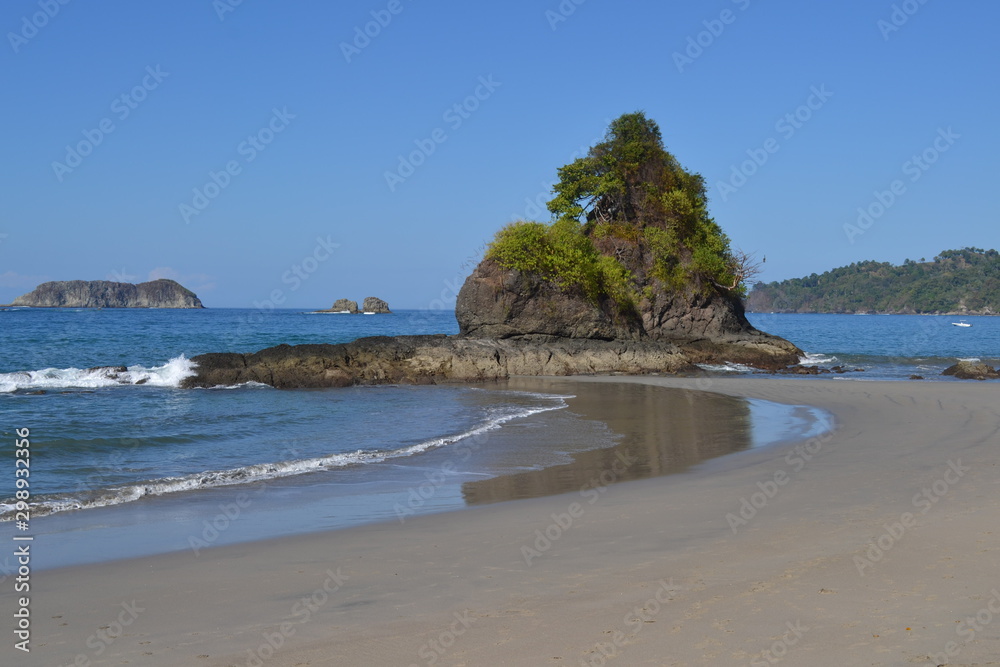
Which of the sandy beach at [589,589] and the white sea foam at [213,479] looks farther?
the white sea foam at [213,479]

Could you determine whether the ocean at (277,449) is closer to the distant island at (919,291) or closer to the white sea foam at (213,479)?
the white sea foam at (213,479)

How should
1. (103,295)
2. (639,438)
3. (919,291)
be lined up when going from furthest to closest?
(919,291) → (103,295) → (639,438)

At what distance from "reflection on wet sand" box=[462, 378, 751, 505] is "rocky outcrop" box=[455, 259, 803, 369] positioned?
821 cm

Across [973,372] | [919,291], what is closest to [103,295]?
[973,372]

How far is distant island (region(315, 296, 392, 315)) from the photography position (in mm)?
155750

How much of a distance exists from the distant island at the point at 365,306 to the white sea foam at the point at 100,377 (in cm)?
12900

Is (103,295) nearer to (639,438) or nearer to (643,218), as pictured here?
(643,218)

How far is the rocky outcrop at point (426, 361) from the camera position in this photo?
26141 mm

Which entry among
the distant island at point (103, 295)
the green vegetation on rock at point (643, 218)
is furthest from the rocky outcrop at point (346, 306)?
the green vegetation on rock at point (643, 218)

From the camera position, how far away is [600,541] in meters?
7.19

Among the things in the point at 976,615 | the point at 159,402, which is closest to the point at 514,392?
the point at 159,402

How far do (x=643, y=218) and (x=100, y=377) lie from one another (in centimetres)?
2513

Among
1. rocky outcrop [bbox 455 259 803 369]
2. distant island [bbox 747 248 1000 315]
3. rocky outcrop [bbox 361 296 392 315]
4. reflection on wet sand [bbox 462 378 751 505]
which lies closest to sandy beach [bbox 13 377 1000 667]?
reflection on wet sand [bbox 462 378 751 505]

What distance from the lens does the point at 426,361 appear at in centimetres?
2808
